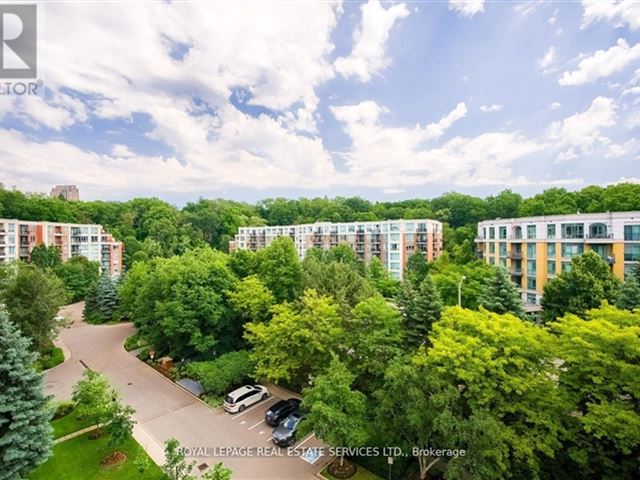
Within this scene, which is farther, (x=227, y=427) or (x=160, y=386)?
(x=160, y=386)

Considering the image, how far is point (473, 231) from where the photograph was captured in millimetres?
61156

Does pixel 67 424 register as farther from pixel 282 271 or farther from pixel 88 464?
pixel 282 271

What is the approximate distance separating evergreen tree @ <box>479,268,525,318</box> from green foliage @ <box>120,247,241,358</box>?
60.1 ft

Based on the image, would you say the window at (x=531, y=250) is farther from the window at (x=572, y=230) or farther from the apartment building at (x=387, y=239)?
the apartment building at (x=387, y=239)

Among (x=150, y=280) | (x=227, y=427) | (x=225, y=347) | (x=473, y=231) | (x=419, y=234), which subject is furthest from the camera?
(x=473, y=231)

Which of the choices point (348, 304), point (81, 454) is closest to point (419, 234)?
point (348, 304)

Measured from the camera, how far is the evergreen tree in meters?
23.1

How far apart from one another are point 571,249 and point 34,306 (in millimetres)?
44562

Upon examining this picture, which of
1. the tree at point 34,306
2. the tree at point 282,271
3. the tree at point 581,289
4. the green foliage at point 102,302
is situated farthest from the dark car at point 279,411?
the green foliage at point 102,302

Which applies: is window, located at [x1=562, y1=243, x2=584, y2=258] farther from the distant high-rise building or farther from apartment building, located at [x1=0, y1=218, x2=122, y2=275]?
the distant high-rise building

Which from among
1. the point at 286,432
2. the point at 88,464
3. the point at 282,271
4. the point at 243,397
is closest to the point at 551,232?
the point at 282,271

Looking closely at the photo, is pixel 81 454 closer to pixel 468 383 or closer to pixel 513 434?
pixel 468 383

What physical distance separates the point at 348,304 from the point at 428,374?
27.9ft

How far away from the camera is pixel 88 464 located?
13766mm
